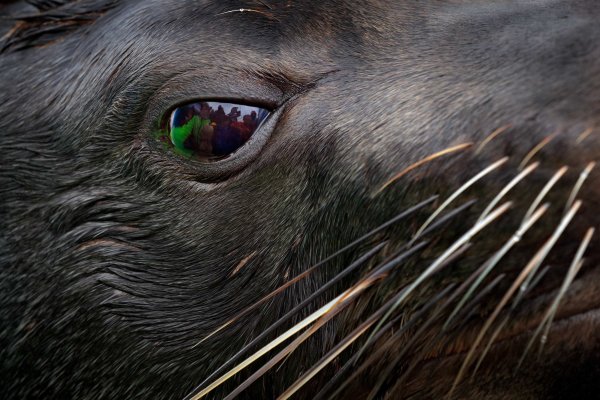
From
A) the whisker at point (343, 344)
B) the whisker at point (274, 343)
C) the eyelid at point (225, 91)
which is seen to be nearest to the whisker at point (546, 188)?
the whisker at point (343, 344)

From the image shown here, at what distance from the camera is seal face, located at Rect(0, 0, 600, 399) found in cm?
238

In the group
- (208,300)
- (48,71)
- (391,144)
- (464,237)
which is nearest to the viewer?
(464,237)

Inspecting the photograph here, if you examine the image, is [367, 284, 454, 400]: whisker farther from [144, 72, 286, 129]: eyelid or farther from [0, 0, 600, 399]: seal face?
[144, 72, 286, 129]: eyelid

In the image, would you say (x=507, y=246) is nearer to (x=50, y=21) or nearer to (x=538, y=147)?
(x=538, y=147)

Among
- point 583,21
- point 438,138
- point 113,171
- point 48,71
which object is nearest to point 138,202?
point 113,171

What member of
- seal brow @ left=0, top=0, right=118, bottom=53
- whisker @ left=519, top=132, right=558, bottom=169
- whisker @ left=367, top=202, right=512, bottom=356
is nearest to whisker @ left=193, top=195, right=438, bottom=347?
whisker @ left=367, top=202, right=512, bottom=356

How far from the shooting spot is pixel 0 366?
10.4 ft

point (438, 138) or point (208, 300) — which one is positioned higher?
point (438, 138)

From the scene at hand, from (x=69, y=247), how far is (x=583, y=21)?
5.77ft

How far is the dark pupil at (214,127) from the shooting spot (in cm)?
296

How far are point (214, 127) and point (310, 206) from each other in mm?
450

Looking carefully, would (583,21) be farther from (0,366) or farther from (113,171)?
(0,366)

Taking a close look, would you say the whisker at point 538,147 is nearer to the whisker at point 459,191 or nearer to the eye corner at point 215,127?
the whisker at point 459,191

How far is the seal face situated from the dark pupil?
3cm
